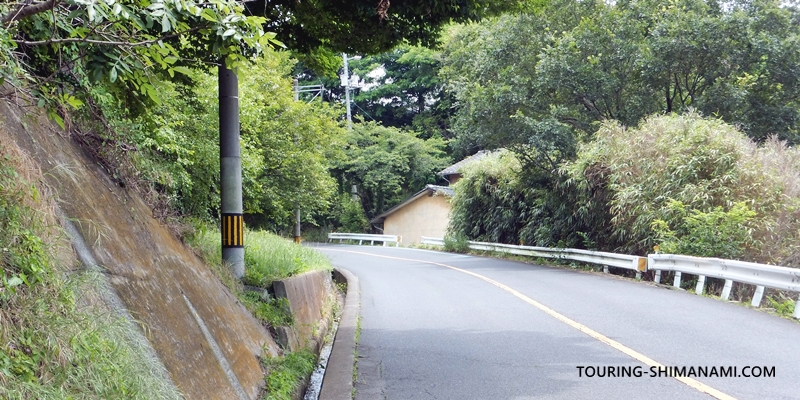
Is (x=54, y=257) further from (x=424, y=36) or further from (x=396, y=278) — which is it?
(x=396, y=278)

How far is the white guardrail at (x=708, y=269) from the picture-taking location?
9.37 metres

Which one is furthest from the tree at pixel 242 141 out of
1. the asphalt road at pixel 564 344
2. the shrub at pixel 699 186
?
the shrub at pixel 699 186

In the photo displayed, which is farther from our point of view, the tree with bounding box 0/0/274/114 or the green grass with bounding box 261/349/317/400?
the green grass with bounding box 261/349/317/400

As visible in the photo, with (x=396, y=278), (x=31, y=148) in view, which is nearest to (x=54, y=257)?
(x=31, y=148)

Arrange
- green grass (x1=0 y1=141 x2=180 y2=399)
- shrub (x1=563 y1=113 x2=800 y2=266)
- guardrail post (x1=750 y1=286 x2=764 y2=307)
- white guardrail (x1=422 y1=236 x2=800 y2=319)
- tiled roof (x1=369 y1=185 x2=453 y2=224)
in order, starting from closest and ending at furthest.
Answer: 1. green grass (x1=0 y1=141 x2=180 y2=399)
2. white guardrail (x1=422 y1=236 x2=800 y2=319)
3. guardrail post (x1=750 y1=286 x2=764 y2=307)
4. shrub (x1=563 y1=113 x2=800 y2=266)
5. tiled roof (x1=369 y1=185 x2=453 y2=224)

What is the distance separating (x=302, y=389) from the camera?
6.06m

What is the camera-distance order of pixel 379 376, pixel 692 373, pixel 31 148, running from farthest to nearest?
1. pixel 379 376
2. pixel 692 373
3. pixel 31 148

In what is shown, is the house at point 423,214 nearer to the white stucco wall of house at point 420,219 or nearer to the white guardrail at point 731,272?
the white stucco wall of house at point 420,219

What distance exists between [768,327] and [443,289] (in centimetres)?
636

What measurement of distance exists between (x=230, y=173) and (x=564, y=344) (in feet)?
15.1

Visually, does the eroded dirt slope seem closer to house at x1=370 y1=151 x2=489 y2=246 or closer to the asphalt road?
the asphalt road

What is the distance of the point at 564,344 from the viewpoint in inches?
289

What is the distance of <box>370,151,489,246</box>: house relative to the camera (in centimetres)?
3794

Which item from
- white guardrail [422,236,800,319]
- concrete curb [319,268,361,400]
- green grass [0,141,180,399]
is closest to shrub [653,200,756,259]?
white guardrail [422,236,800,319]
